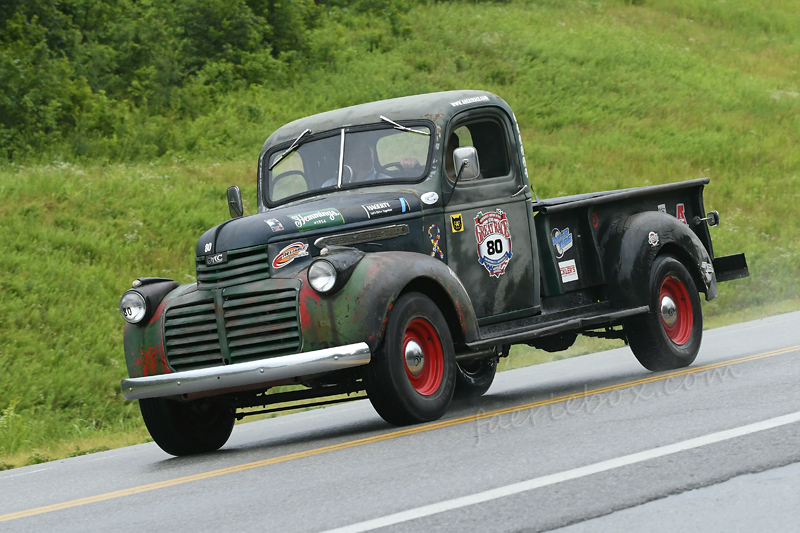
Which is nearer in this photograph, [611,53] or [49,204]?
[49,204]

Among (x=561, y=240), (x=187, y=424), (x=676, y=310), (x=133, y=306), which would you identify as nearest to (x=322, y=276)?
(x=133, y=306)

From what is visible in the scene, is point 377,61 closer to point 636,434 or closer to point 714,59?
point 714,59

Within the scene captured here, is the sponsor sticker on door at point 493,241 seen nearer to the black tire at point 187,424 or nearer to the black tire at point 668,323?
the black tire at point 668,323

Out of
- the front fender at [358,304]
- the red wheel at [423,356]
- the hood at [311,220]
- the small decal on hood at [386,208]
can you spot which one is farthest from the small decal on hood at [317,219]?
the red wheel at [423,356]

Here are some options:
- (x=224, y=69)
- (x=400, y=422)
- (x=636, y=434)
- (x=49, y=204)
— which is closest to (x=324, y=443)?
(x=400, y=422)

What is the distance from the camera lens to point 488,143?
9.30 meters

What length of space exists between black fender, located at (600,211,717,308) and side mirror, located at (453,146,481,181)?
6.78 feet

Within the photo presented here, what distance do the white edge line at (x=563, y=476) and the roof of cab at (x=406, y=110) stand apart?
3.87 meters

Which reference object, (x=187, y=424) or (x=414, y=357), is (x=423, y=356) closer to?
(x=414, y=357)

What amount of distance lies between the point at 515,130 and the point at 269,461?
4035 mm

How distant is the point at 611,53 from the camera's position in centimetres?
3653

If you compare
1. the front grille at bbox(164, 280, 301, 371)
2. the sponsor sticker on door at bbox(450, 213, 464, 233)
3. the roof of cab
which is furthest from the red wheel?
the roof of cab

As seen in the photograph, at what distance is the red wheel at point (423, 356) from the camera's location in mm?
7574

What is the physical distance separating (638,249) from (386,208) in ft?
9.18
